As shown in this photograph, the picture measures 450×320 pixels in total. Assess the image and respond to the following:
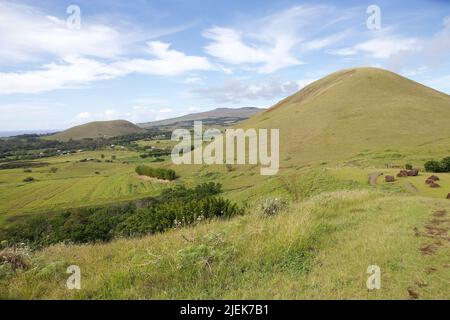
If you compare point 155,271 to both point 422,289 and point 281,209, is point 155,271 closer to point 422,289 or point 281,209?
point 422,289

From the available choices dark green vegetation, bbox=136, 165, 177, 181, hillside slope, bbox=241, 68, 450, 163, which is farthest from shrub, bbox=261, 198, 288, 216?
dark green vegetation, bbox=136, 165, 177, 181

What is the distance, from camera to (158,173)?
362 feet

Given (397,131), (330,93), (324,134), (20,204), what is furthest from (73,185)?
(397,131)

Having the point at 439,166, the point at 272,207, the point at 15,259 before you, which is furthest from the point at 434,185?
the point at 15,259

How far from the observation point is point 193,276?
21.0ft

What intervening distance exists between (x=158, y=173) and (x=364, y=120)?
65830 mm

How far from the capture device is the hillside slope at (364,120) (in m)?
71.8

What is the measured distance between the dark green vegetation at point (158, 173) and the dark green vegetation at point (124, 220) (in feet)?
56.2

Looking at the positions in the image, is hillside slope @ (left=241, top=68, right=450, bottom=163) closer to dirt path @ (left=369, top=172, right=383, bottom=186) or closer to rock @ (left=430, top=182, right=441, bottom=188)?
dirt path @ (left=369, top=172, right=383, bottom=186)

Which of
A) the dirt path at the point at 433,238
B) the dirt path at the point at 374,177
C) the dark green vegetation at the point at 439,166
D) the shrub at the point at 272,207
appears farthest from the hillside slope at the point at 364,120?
the dirt path at the point at 433,238

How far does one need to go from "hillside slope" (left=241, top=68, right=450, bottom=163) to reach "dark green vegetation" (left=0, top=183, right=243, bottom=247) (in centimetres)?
2779

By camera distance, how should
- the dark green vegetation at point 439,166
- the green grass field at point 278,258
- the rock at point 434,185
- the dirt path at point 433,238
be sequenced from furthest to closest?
the dark green vegetation at point 439,166 < the rock at point 434,185 < the green grass field at point 278,258 < the dirt path at point 433,238

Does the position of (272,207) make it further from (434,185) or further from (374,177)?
(374,177)

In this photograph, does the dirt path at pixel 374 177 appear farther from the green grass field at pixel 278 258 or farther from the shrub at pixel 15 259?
the shrub at pixel 15 259
